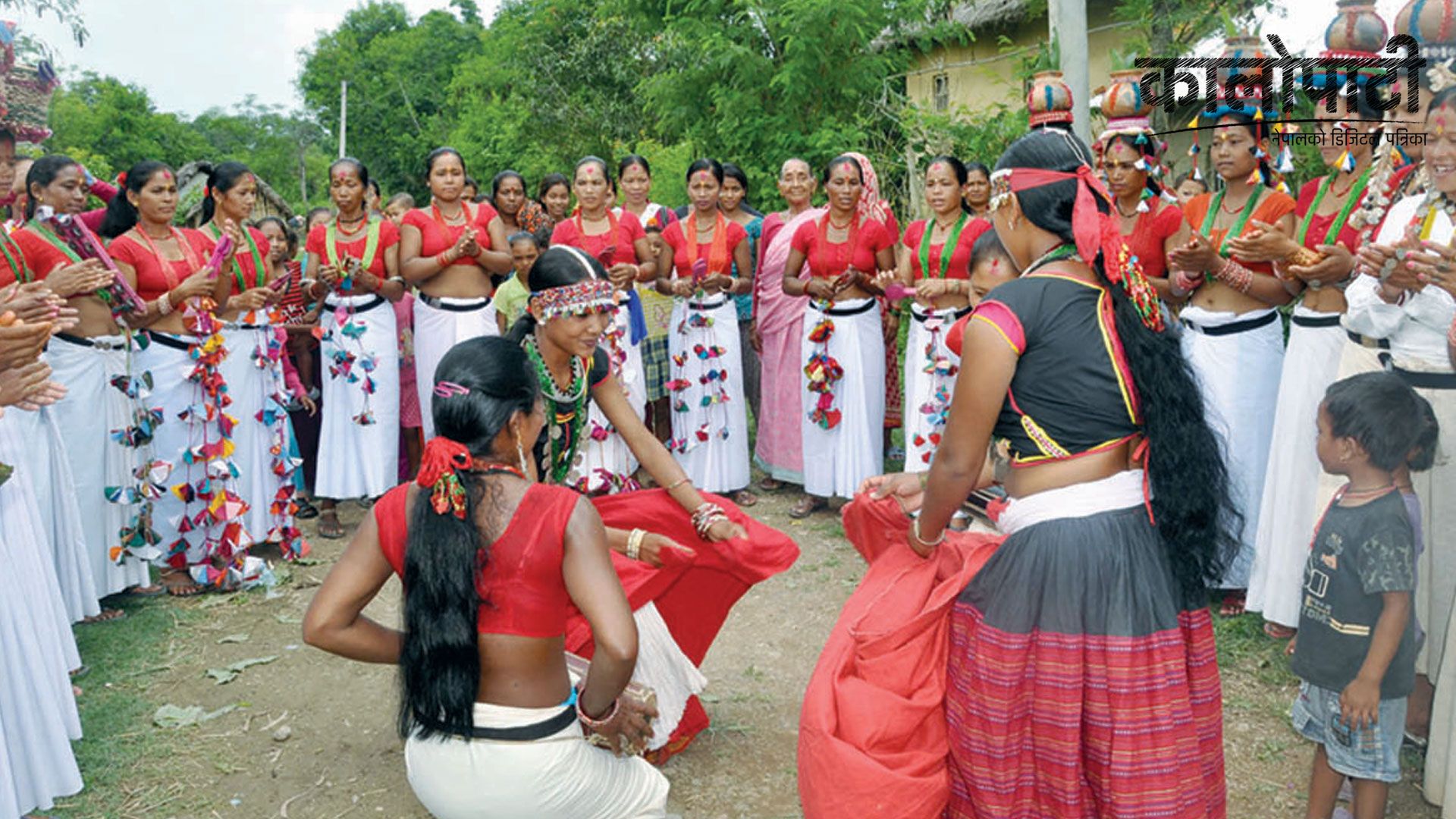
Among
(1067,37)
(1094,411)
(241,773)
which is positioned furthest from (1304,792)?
(1067,37)

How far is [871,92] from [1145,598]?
10749mm

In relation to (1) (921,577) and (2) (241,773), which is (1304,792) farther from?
(2) (241,773)

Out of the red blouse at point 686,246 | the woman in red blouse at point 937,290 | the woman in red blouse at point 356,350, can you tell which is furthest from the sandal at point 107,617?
the woman in red blouse at point 937,290

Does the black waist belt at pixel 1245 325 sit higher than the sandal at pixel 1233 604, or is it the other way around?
the black waist belt at pixel 1245 325

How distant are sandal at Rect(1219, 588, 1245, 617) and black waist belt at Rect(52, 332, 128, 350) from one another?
5.61 metres

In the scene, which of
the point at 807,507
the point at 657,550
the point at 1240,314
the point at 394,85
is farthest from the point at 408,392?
the point at 394,85

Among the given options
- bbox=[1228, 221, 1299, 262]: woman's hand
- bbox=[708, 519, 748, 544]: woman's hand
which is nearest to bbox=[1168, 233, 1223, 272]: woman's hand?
bbox=[1228, 221, 1299, 262]: woman's hand

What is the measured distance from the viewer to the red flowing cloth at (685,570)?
3.47 meters

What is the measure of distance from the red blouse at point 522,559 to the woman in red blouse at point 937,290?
397 centimetres

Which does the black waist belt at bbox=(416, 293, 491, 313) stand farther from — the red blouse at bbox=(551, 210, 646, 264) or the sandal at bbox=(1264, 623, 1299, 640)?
the sandal at bbox=(1264, 623, 1299, 640)

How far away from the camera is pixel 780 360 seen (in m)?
7.25

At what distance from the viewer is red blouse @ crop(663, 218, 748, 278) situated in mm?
7137

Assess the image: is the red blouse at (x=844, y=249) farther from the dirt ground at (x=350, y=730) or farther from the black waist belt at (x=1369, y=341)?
the black waist belt at (x=1369, y=341)

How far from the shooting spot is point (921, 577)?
277 centimetres
